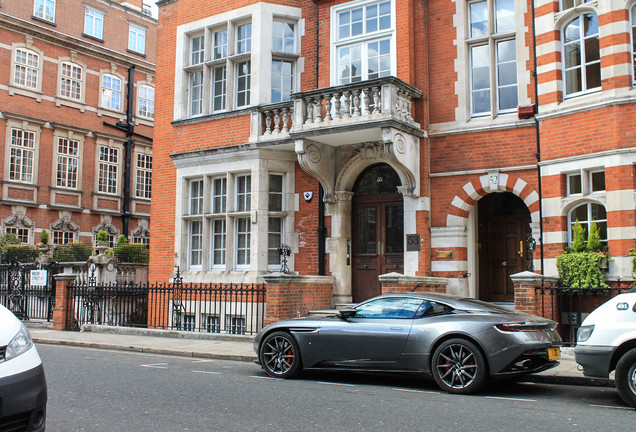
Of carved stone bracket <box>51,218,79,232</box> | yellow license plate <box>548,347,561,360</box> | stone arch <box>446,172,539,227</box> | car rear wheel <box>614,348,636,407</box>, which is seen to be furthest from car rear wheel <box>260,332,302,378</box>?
carved stone bracket <box>51,218,79,232</box>

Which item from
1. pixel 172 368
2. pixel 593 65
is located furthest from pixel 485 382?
pixel 593 65

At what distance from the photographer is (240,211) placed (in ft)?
55.0

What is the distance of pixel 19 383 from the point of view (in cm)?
462

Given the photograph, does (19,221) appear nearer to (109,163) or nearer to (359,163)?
(109,163)

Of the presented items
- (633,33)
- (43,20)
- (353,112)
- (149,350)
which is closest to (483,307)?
(353,112)

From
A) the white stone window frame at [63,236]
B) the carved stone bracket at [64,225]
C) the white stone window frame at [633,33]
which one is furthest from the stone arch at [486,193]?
the white stone window frame at [63,236]

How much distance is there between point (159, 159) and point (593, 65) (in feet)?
38.6

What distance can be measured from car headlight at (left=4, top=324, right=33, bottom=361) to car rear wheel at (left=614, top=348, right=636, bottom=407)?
6.05m

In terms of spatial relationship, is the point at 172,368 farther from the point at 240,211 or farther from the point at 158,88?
the point at 158,88

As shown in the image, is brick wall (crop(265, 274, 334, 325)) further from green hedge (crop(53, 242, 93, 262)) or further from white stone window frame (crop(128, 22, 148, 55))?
white stone window frame (crop(128, 22, 148, 55))

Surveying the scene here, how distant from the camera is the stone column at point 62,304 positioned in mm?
17078

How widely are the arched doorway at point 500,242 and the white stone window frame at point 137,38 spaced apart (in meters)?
26.4

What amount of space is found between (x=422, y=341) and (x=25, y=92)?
26.9 metres

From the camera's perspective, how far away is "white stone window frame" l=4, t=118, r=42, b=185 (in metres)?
28.9
